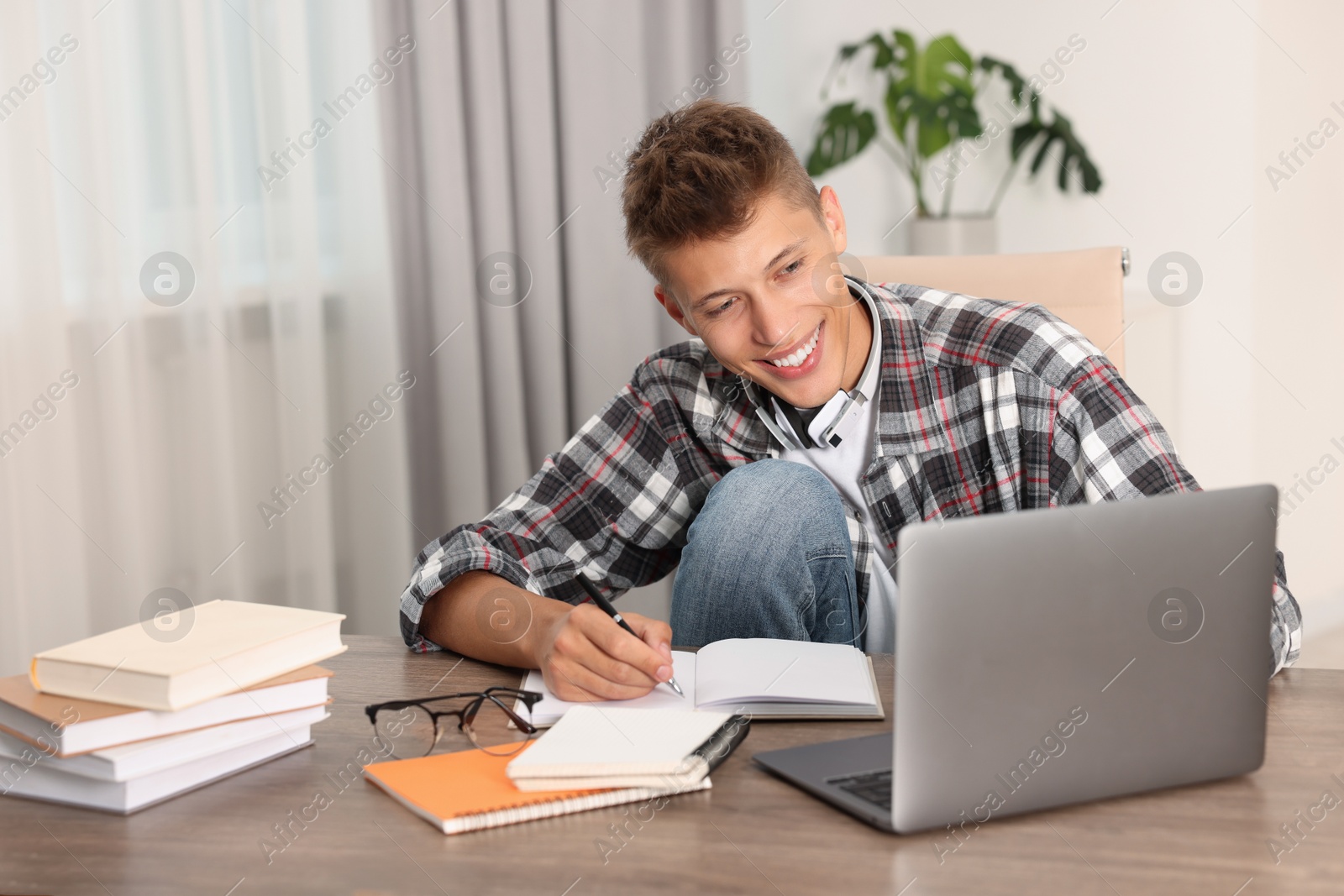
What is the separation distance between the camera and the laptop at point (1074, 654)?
67cm

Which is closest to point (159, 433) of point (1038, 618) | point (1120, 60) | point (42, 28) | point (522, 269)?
point (42, 28)

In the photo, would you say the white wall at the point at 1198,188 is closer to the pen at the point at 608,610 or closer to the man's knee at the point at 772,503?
the man's knee at the point at 772,503

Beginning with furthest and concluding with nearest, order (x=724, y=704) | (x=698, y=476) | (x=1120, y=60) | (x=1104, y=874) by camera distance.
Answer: (x=1120, y=60) < (x=698, y=476) < (x=724, y=704) < (x=1104, y=874)

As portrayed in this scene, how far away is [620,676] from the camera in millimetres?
943

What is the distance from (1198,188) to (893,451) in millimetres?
1748

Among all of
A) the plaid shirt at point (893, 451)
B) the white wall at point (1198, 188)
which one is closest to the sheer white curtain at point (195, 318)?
the plaid shirt at point (893, 451)

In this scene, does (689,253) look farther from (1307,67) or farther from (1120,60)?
(1307,67)

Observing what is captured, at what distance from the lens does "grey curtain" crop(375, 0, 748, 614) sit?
2115 mm

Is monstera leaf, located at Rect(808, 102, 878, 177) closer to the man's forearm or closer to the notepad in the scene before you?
the man's forearm

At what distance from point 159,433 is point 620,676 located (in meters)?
1.10

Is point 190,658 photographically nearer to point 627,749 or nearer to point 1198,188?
point 627,749

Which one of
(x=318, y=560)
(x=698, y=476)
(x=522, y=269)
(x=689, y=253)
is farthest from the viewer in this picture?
(x=522, y=269)

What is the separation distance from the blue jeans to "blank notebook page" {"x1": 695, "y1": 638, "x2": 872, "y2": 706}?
0.54ft

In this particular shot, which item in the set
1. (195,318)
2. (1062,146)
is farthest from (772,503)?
(1062,146)
